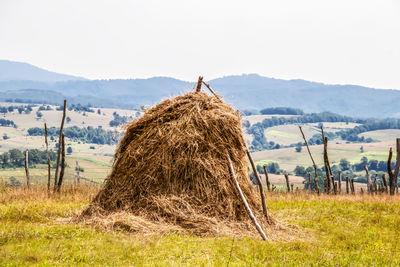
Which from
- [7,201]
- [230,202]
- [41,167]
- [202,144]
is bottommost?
[41,167]

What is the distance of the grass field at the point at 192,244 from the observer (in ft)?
26.5

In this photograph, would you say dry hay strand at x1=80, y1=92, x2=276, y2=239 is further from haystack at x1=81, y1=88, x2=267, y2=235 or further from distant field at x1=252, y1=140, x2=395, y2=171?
distant field at x1=252, y1=140, x2=395, y2=171

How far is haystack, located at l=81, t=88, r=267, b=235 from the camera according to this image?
11078 mm

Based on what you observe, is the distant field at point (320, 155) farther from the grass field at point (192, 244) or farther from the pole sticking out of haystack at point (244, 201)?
the pole sticking out of haystack at point (244, 201)

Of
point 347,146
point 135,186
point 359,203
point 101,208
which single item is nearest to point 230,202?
point 135,186

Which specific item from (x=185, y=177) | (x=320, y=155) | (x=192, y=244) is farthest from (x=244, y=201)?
(x=320, y=155)

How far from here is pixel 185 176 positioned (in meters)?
11.5

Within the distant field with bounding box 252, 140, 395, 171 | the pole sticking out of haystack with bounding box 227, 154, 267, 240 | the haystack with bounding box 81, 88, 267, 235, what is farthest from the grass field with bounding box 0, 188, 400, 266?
the distant field with bounding box 252, 140, 395, 171

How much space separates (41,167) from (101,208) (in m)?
81.3

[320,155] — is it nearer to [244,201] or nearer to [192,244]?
[244,201]

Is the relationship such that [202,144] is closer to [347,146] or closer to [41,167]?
[41,167]

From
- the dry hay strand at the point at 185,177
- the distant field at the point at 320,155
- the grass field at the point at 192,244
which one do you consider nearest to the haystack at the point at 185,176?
the dry hay strand at the point at 185,177

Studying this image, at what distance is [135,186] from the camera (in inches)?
459

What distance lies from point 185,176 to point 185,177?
25 mm
